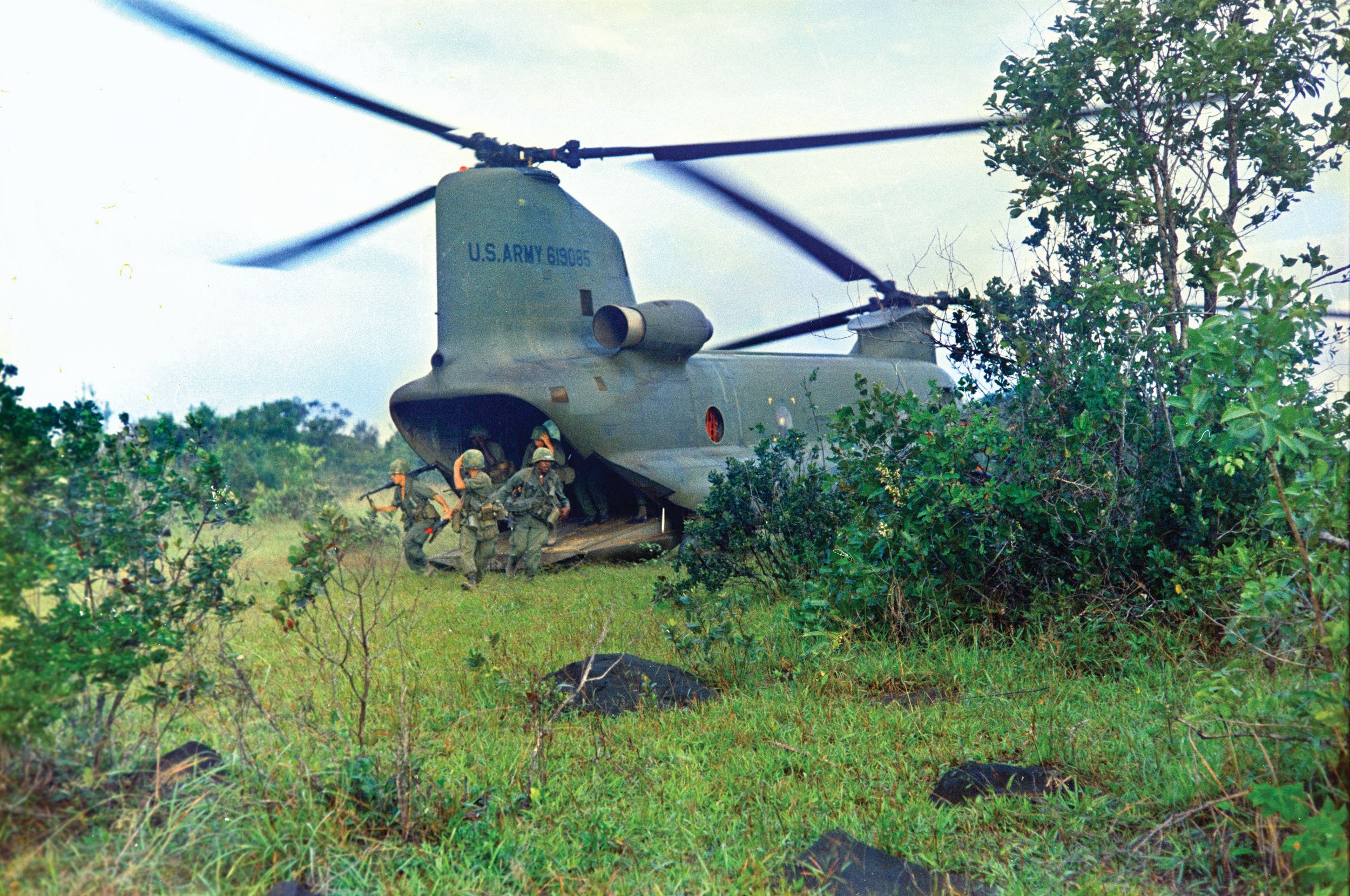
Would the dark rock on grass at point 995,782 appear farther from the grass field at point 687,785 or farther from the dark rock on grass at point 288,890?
the dark rock on grass at point 288,890

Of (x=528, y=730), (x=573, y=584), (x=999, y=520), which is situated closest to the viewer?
(x=528, y=730)

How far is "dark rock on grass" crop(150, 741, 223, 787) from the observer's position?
10.4 feet

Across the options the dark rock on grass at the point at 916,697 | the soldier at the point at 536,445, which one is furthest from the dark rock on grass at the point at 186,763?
the soldier at the point at 536,445

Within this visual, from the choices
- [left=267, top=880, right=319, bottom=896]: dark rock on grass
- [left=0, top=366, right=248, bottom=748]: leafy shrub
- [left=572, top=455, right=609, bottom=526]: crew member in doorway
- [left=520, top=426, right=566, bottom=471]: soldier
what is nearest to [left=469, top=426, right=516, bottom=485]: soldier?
[left=520, top=426, right=566, bottom=471]: soldier

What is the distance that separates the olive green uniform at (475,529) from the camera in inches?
403

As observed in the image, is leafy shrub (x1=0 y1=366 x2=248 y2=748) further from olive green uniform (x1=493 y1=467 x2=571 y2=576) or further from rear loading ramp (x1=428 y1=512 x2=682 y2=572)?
rear loading ramp (x1=428 y1=512 x2=682 y2=572)

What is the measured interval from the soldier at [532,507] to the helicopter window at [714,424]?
7.90 feet

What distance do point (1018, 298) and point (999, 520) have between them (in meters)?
1.86

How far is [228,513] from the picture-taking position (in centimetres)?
448

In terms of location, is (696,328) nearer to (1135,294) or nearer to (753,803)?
(1135,294)

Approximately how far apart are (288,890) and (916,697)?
351cm

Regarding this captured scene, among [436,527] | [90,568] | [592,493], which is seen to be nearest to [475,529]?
[436,527]

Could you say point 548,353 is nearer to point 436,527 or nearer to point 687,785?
point 436,527

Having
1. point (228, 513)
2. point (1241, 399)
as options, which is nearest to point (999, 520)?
point (1241, 399)
